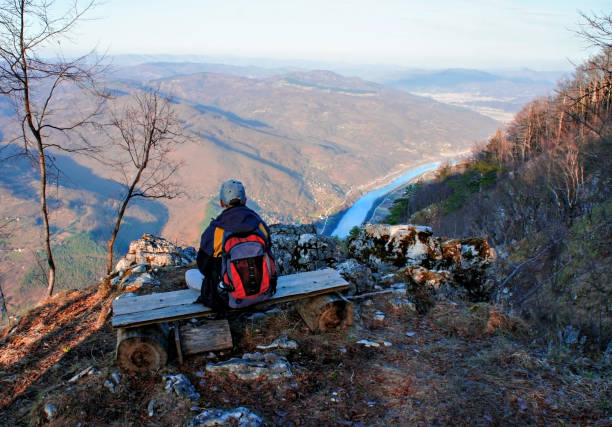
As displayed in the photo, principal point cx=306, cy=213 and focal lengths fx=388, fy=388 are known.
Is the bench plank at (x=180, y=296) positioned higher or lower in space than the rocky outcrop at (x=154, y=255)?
higher

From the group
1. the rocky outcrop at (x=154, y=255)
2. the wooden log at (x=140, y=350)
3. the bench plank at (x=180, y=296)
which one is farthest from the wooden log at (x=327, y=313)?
the rocky outcrop at (x=154, y=255)

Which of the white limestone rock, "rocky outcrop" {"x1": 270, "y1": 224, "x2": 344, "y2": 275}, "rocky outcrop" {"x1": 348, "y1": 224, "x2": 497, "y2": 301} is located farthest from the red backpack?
"rocky outcrop" {"x1": 270, "y1": 224, "x2": 344, "y2": 275}

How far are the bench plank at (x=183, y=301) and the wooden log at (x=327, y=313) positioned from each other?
15cm

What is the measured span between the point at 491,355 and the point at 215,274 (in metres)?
3.74

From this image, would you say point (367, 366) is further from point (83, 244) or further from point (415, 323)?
point (83, 244)

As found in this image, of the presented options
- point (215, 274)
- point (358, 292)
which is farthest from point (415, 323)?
point (215, 274)

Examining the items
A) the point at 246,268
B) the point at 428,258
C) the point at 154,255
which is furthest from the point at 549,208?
the point at 246,268

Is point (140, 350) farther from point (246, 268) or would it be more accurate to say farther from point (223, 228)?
point (223, 228)

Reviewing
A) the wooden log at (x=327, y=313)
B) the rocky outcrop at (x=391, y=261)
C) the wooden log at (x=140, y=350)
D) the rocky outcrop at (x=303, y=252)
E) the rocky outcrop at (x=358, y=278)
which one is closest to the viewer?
the wooden log at (x=140, y=350)

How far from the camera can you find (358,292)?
7109 millimetres

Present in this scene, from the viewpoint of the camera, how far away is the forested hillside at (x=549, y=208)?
11.4m

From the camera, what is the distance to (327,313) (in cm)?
569

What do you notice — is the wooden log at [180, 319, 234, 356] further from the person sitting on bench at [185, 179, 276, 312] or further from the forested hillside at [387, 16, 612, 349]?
the forested hillside at [387, 16, 612, 349]

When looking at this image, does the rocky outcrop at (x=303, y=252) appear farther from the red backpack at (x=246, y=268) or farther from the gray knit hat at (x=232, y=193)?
the gray knit hat at (x=232, y=193)
